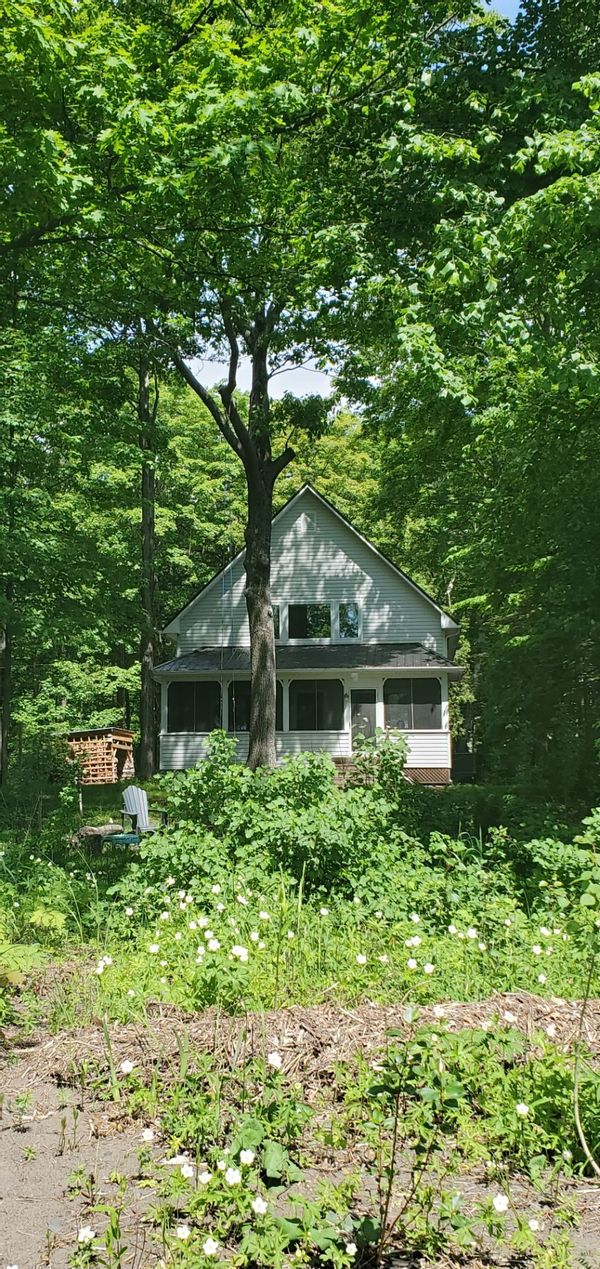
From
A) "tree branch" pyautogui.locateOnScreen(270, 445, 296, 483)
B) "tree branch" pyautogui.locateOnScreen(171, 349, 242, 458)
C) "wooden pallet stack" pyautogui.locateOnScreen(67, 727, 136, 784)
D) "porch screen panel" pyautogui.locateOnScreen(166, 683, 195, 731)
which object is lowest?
"wooden pallet stack" pyautogui.locateOnScreen(67, 727, 136, 784)

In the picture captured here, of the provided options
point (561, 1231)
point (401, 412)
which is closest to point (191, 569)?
point (401, 412)

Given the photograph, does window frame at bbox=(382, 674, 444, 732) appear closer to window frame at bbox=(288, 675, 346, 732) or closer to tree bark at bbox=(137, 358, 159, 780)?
window frame at bbox=(288, 675, 346, 732)

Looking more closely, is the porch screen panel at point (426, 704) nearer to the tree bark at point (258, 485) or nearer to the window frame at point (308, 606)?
the window frame at point (308, 606)

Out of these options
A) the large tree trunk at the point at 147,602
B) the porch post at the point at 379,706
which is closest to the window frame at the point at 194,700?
the large tree trunk at the point at 147,602

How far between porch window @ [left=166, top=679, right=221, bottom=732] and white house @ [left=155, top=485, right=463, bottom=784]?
1.1 inches

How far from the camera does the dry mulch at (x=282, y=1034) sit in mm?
3506

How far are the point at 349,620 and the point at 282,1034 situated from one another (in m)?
22.7

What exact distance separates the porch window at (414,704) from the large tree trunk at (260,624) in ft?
31.3

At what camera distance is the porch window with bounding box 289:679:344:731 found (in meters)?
25.4

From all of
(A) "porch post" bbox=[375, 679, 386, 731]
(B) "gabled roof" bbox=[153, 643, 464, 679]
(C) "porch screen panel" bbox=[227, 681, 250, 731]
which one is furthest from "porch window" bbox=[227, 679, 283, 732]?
(A) "porch post" bbox=[375, 679, 386, 731]

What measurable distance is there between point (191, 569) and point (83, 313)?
22.4 metres

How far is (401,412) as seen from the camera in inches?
550

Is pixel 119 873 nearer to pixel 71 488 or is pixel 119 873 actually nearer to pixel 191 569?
pixel 71 488

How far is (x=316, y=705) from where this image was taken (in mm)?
25500
